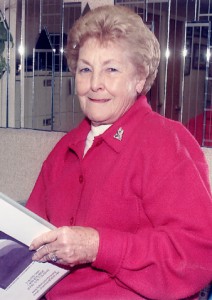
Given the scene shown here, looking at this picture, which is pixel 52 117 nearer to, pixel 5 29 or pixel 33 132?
pixel 33 132

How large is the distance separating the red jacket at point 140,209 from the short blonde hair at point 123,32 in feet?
0.33

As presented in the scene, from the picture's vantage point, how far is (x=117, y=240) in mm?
959

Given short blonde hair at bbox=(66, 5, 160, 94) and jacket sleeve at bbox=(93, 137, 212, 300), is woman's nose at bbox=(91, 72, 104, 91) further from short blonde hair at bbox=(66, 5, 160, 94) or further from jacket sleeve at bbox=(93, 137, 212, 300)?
jacket sleeve at bbox=(93, 137, 212, 300)

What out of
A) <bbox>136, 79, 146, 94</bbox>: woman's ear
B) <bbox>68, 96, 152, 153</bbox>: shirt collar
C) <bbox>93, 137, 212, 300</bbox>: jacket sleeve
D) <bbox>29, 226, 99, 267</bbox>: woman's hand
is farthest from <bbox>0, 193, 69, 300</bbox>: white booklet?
<bbox>136, 79, 146, 94</bbox>: woman's ear

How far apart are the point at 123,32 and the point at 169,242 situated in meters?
0.47

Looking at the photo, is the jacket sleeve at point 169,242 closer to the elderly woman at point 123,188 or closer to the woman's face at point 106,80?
the elderly woman at point 123,188

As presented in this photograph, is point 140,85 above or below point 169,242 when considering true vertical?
above

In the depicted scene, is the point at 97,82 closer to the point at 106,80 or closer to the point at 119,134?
the point at 106,80

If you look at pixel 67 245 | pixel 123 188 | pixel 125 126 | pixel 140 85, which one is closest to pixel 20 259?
pixel 67 245

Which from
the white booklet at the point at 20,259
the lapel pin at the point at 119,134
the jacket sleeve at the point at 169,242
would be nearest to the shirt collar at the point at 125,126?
the lapel pin at the point at 119,134

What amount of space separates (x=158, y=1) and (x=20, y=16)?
63 centimetres

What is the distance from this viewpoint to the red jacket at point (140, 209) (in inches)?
37.5

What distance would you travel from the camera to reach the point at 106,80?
1.09 metres

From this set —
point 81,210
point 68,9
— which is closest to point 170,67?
point 68,9
